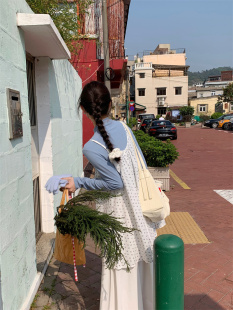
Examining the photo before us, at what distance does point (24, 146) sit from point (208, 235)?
10.3ft

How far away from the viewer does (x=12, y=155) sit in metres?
2.59

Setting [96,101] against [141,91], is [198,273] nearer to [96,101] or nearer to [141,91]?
[96,101]

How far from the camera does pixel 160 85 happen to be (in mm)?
51344

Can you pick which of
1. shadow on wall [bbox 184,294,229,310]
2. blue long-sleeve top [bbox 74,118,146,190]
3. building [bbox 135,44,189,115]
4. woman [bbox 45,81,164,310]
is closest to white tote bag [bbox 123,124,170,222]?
woman [bbox 45,81,164,310]

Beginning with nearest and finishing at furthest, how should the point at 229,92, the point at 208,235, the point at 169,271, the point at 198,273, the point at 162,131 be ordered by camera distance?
the point at 169,271 → the point at 198,273 → the point at 208,235 → the point at 162,131 → the point at 229,92

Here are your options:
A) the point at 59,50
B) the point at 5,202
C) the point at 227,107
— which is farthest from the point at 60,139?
the point at 227,107

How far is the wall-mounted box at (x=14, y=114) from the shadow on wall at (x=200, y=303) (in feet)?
7.39

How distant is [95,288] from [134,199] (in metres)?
1.59

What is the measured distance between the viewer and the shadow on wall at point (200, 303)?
302 cm

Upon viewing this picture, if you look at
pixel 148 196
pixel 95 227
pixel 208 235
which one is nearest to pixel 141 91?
pixel 208 235

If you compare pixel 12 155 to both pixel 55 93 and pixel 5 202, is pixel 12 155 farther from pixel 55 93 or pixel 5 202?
pixel 55 93

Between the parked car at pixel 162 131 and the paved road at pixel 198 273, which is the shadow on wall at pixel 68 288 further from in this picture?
the parked car at pixel 162 131

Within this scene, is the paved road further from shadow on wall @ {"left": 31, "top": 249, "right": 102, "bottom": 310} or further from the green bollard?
the green bollard

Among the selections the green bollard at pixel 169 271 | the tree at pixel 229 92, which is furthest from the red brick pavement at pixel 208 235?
the tree at pixel 229 92
